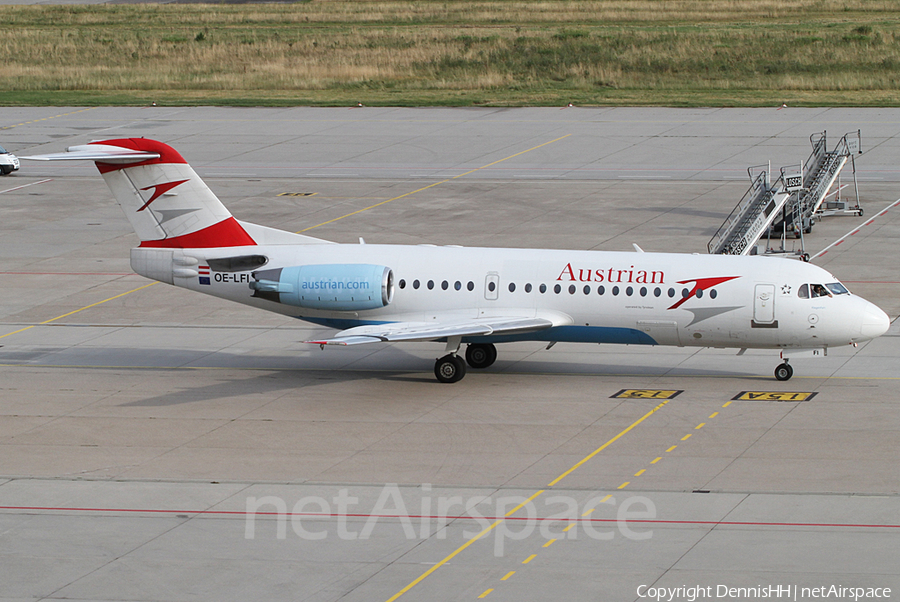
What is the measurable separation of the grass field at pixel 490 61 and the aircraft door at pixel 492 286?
51331 mm

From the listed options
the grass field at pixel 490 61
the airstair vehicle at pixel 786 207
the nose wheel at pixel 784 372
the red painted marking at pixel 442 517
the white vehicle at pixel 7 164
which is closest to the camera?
the red painted marking at pixel 442 517

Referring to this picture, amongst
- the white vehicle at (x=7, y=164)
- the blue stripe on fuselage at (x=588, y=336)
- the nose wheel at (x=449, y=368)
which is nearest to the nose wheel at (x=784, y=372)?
the blue stripe on fuselage at (x=588, y=336)

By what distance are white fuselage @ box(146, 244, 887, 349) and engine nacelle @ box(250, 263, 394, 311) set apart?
0.32 m

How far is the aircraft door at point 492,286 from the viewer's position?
3198 centimetres

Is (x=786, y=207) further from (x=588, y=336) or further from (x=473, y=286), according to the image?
(x=473, y=286)

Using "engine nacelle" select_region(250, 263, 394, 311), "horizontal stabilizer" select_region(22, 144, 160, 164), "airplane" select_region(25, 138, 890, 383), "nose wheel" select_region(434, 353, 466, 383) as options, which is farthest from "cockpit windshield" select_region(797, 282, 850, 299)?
"horizontal stabilizer" select_region(22, 144, 160, 164)

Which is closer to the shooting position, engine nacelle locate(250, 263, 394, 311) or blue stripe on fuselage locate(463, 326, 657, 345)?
blue stripe on fuselage locate(463, 326, 657, 345)

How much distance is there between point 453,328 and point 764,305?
7771 mm

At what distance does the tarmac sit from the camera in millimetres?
20359

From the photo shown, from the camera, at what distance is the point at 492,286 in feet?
105

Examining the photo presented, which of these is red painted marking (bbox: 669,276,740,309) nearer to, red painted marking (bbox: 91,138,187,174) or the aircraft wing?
the aircraft wing

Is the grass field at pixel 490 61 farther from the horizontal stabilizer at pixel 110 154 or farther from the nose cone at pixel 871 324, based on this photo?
the horizontal stabilizer at pixel 110 154

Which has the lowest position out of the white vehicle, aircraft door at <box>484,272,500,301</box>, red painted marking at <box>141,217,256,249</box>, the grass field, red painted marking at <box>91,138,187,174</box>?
aircraft door at <box>484,272,500,301</box>

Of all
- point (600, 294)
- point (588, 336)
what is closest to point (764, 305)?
point (600, 294)
